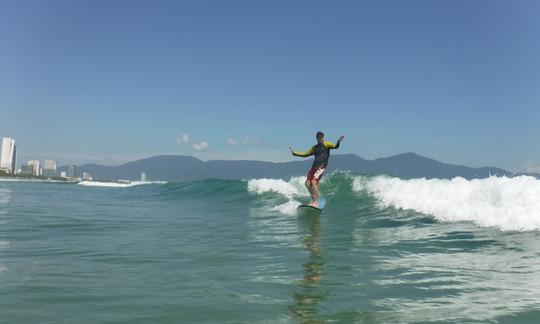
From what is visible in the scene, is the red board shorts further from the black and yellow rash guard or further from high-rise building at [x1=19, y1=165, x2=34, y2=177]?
high-rise building at [x1=19, y1=165, x2=34, y2=177]

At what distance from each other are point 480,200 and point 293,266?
7.90 m

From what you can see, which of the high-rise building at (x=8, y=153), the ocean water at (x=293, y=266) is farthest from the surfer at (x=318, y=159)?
the high-rise building at (x=8, y=153)

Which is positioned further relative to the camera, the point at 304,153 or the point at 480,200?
the point at 304,153

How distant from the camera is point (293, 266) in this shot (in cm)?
688

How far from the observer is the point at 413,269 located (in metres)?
6.62

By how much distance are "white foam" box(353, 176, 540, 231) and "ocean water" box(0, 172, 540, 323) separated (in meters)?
0.05

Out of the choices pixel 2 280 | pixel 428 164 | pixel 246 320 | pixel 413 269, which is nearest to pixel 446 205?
pixel 413 269

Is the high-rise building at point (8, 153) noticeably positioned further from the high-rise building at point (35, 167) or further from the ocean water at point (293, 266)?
the ocean water at point (293, 266)

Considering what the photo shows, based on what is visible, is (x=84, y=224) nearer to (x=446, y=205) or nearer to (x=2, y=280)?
(x=2, y=280)

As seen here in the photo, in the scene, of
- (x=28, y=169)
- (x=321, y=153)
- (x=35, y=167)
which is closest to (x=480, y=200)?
(x=321, y=153)

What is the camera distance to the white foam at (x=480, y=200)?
408 inches

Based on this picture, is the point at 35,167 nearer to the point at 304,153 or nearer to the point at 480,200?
the point at 304,153

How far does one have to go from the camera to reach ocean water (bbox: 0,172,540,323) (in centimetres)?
456

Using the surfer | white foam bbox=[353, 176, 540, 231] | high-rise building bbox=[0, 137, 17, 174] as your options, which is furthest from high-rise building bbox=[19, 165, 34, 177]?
white foam bbox=[353, 176, 540, 231]
